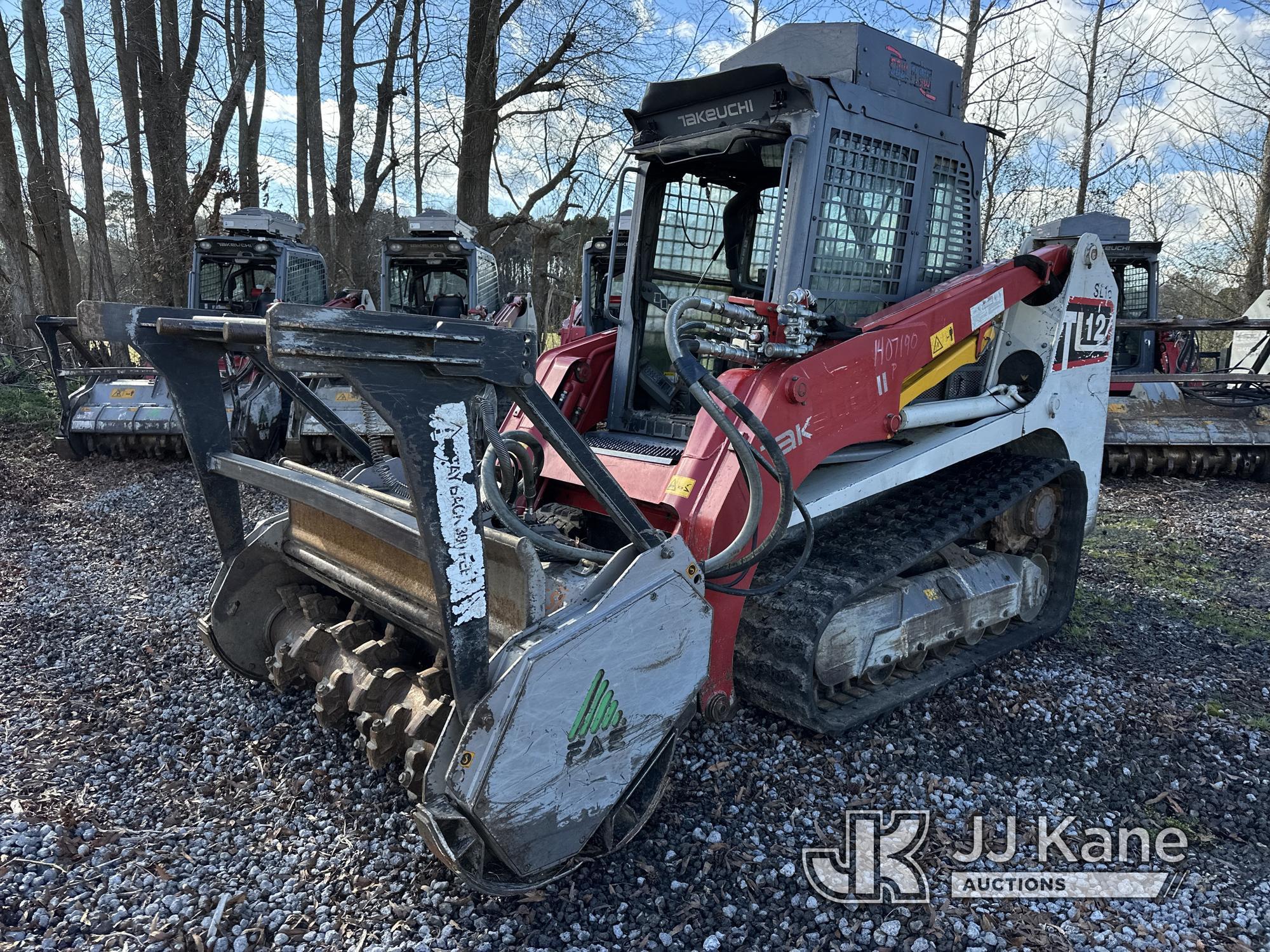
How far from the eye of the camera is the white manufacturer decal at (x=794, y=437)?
301 centimetres

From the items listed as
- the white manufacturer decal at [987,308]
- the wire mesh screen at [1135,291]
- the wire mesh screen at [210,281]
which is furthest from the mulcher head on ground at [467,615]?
the wire mesh screen at [1135,291]

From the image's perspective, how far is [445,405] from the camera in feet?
6.90

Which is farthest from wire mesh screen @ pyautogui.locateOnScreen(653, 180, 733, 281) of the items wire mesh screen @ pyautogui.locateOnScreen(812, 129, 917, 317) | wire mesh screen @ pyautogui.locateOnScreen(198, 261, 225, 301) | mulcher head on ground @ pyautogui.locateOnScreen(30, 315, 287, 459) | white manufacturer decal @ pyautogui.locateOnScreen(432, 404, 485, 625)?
wire mesh screen @ pyautogui.locateOnScreen(198, 261, 225, 301)

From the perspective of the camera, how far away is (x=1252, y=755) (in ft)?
11.3

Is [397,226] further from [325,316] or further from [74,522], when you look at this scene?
[325,316]

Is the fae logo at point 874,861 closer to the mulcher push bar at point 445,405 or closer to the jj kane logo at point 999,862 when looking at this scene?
the jj kane logo at point 999,862

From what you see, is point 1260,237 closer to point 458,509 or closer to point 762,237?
point 762,237

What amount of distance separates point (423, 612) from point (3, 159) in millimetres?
13280

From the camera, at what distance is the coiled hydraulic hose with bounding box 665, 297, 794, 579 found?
268 cm

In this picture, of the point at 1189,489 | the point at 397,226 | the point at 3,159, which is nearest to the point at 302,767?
the point at 1189,489

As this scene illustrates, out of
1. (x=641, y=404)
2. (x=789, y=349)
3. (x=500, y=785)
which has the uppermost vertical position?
(x=789, y=349)

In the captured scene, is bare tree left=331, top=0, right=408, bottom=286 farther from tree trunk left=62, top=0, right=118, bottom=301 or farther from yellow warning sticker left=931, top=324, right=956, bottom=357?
yellow warning sticker left=931, top=324, right=956, bottom=357

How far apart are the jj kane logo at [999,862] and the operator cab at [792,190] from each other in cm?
158

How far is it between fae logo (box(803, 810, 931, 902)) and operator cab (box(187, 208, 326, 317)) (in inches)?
378
